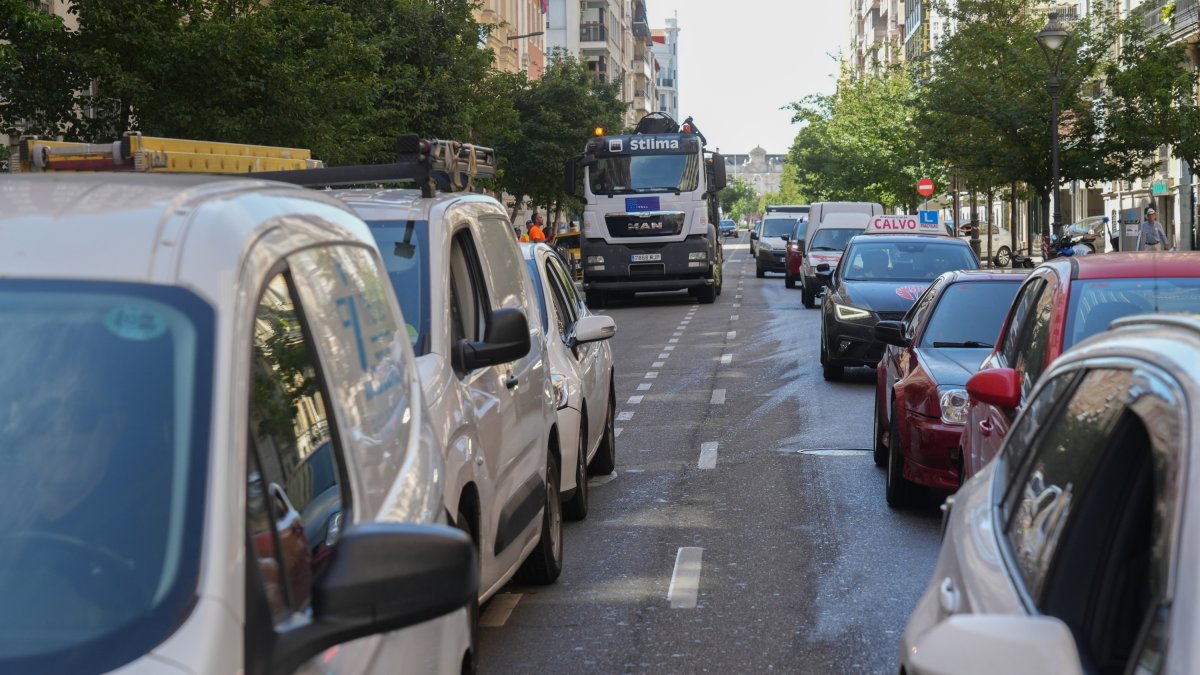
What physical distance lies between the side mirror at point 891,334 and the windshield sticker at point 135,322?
26.9ft

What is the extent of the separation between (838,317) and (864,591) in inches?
412

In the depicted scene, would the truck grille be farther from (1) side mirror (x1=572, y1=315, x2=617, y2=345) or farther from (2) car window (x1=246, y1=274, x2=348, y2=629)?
(2) car window (x1=246, y1=274, x2=348, y2=629)

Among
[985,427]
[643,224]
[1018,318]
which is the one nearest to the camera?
[985,427]

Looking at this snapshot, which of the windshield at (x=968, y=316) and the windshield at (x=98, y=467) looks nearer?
the windshield at (x=98, y=467)

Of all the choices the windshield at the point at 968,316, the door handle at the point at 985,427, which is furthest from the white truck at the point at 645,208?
the door handle at the point at 985,427

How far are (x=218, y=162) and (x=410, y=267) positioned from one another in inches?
52.7

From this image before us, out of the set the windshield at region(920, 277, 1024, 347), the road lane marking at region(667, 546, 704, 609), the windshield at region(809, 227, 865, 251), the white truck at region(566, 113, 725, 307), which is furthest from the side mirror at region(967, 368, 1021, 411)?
the windshield at region(809, 227, 865, 251)

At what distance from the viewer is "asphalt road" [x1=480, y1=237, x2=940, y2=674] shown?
677cm

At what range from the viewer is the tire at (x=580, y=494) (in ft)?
31.4

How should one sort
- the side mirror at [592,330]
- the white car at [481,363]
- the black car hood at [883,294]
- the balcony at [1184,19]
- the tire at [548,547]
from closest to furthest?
the white car at [481,363] < the tire at [548,547] < the side mirror at [592,330] < the black car hood at [883,294] < the balcony at [1184,19]

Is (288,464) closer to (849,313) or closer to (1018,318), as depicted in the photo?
(1018,318)

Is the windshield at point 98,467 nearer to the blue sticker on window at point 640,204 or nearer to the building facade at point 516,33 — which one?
the blue sticker on window at point 640,204

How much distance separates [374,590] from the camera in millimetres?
2598

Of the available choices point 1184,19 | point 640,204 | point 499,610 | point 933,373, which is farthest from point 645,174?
point 499,610
